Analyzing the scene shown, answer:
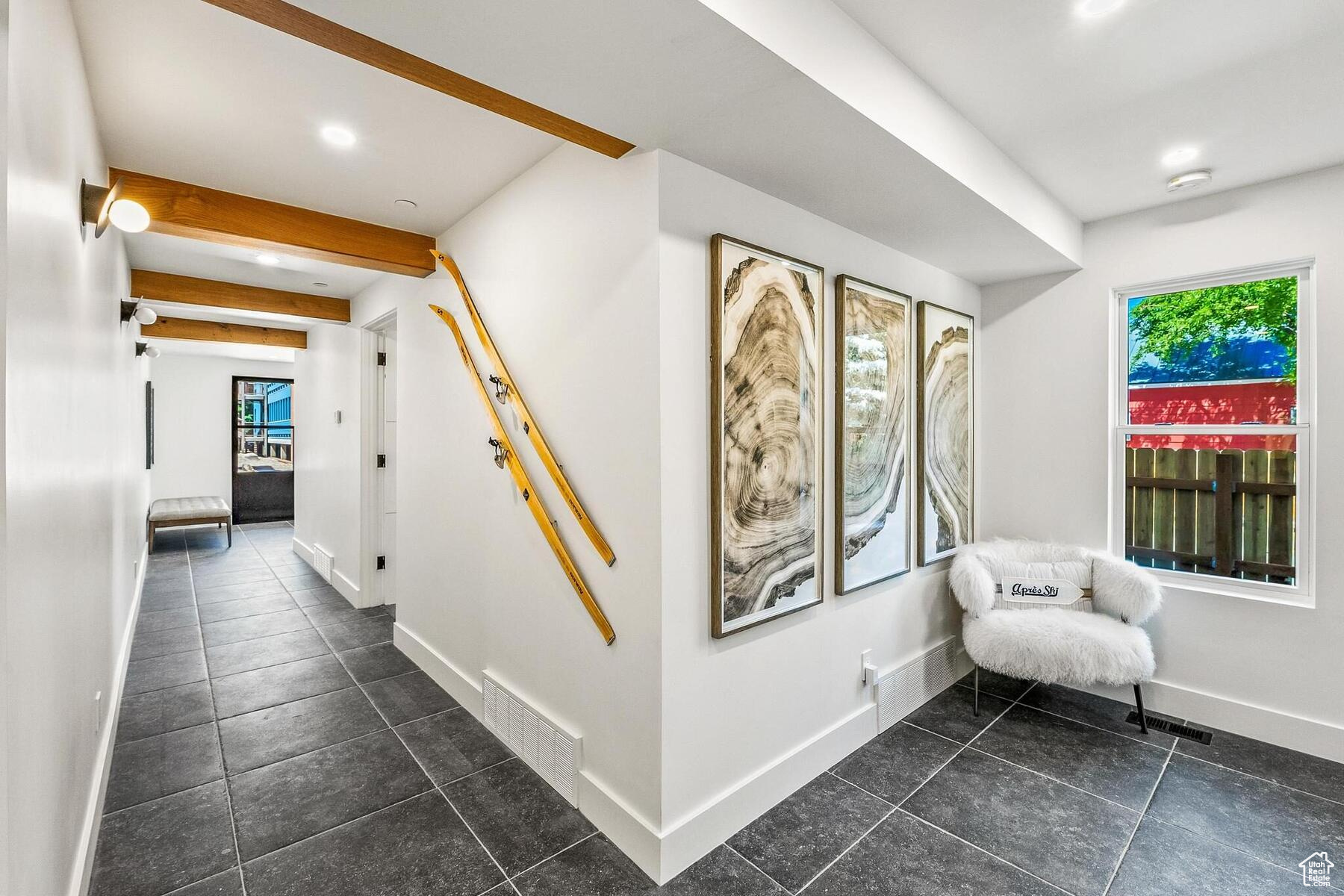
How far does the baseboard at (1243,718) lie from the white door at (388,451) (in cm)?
466

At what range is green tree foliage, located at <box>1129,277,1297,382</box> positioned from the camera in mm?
2666

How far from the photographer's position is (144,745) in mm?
2602

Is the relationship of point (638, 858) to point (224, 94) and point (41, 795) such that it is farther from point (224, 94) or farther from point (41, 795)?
point (224, 94)

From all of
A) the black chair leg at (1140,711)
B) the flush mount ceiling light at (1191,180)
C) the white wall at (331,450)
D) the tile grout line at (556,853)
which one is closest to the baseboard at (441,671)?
the tile grout line at (556,853)

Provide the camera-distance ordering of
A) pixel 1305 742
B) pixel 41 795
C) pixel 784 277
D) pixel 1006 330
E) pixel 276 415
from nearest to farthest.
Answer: pixel 41 795 → pixel 784 277 → pixel 1305 742 → pixel 1006 330 → pixel 276 415

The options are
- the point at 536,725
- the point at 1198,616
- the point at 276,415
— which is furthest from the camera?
the point at 276,415

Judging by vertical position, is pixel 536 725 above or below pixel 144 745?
above

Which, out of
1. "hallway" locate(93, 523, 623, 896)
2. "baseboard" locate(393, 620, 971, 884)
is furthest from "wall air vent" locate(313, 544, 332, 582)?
"baseboard" locate(393, 620, 971, 884)

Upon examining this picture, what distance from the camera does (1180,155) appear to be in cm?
238

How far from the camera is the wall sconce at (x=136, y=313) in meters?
3.14

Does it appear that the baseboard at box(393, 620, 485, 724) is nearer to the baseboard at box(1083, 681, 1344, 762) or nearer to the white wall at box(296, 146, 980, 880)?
the white wall at box(296, 146, 980, 880)

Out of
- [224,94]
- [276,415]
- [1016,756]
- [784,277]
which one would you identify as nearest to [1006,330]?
[784,277]

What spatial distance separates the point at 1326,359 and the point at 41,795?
4.44 m

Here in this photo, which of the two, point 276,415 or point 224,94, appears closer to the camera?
point 224,94
